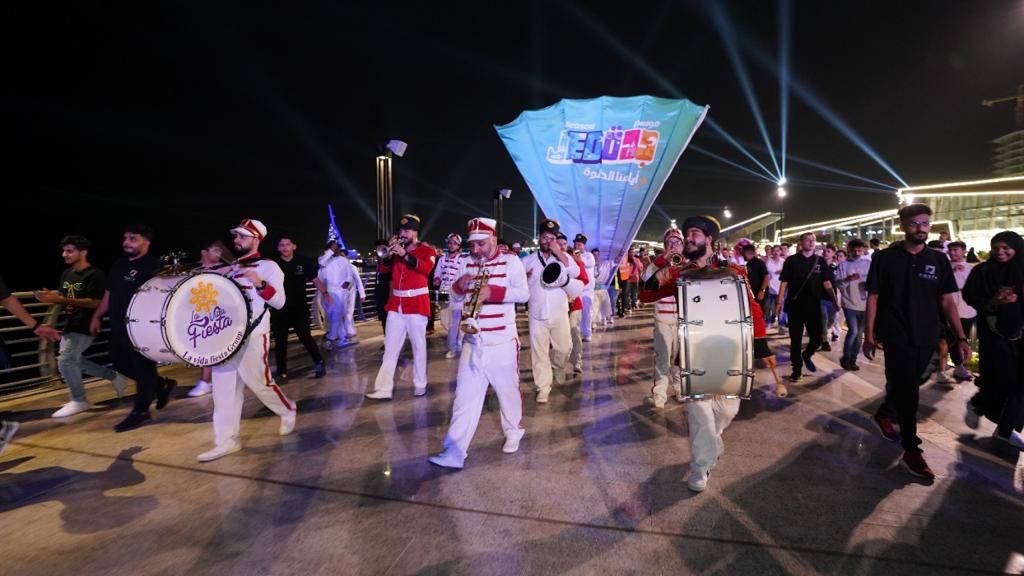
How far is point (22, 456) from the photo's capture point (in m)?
4.56

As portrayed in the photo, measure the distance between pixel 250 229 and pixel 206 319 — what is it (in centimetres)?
113

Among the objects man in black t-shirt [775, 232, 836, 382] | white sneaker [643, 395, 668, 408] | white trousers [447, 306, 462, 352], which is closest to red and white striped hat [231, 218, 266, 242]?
white trousers [447, 306, 462, 352]

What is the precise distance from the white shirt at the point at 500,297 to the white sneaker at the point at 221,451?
2.32 m

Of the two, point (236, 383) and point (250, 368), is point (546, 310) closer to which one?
point (250, 368)

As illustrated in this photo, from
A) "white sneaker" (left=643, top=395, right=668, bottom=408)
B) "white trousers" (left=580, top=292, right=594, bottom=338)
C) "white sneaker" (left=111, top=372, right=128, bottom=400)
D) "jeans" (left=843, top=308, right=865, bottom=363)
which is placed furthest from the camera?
"white trousers" (left=580, top=292, right=594, bottom=338)

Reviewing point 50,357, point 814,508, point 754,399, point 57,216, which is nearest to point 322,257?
point 50,357

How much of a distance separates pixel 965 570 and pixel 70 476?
6134 millimetres

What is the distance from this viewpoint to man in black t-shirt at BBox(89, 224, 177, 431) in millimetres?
5258

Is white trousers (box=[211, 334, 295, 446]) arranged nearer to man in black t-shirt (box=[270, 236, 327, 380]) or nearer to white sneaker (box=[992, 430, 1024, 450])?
man in black t-shirt (box=[270, 236, 327, 380])

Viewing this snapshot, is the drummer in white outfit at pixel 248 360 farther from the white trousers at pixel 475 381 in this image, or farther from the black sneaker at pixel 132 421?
the white trousers at pixel 475 381

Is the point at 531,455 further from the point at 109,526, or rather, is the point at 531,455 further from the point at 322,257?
the point at 322,257

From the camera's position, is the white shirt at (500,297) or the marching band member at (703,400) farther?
the white shirt at (500,297)

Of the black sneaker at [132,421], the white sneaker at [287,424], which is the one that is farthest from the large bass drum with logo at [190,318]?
the black sneaker at [132,421]

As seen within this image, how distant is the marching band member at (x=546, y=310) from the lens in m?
6.03
